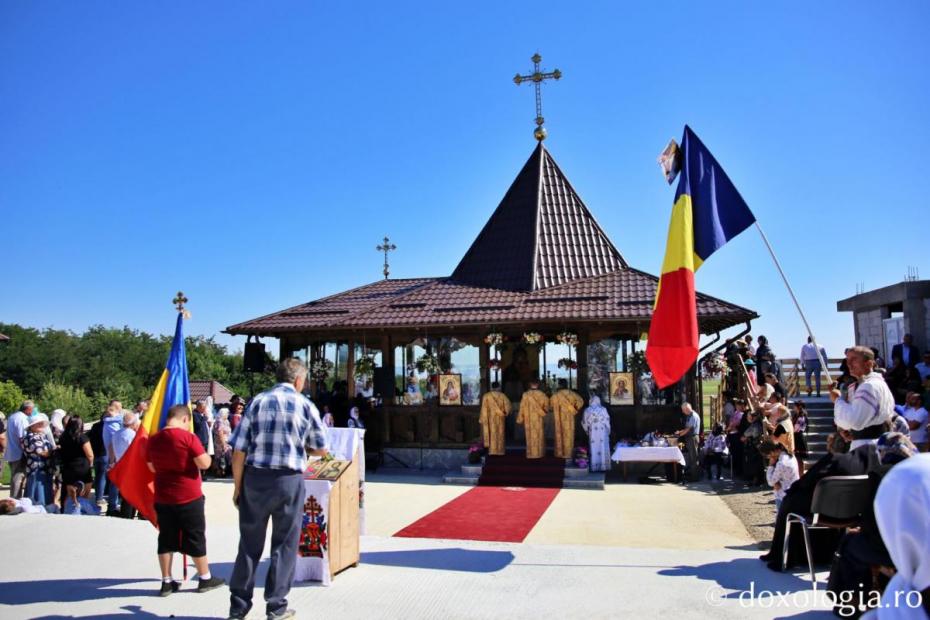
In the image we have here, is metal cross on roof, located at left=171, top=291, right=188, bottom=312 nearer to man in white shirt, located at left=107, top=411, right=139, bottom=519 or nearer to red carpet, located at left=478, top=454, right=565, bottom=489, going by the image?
man in white shirt, located at left=107, top=411, right=139, bottom=519

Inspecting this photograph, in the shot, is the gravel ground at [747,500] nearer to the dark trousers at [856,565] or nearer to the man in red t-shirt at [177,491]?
the dark trousers at [856,565]

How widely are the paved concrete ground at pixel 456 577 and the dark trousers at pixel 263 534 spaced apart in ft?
1.36

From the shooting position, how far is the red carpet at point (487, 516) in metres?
8.90

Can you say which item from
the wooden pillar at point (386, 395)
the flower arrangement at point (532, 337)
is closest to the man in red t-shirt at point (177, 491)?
the flower arrangement at point (532, 337)

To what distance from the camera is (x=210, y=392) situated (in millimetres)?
32969

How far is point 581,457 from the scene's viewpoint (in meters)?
13.9

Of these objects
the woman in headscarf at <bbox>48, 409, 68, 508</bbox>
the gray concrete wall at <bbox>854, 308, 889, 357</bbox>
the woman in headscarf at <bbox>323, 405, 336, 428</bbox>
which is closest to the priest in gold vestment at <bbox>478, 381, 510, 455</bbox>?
the woman in headscarf at <bbox>323, 405, 336, 428</bbox>

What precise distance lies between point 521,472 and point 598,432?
1.81m

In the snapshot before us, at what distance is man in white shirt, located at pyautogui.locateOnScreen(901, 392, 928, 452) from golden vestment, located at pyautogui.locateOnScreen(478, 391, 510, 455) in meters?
7.47

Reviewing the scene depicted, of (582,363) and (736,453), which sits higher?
(582,363)

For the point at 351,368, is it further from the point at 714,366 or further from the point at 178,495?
the point at 178,495

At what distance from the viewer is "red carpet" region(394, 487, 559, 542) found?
8902 millimetres

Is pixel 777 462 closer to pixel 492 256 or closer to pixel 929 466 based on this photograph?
pixel 929 466

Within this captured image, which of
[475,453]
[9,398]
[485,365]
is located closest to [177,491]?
[475,453]
